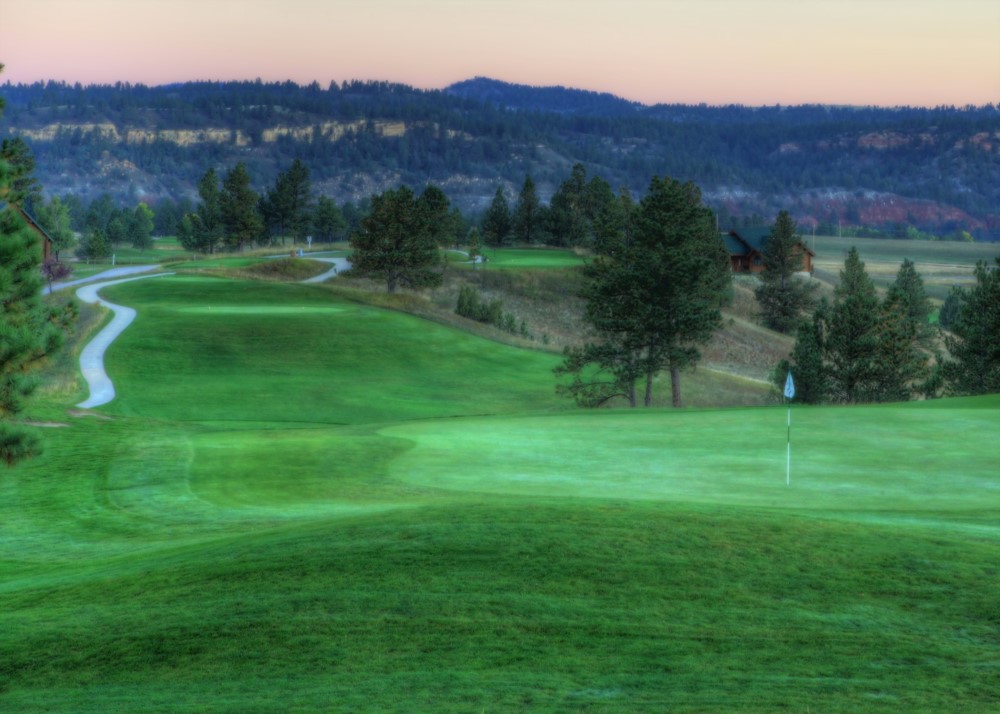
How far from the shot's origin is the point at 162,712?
301 inches

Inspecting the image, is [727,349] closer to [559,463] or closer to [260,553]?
[559,463]

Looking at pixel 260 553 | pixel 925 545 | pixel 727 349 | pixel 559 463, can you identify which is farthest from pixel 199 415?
pixel 727 349

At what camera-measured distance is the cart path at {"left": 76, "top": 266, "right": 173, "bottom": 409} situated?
139 feet

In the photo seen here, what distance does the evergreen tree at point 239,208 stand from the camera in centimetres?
10794

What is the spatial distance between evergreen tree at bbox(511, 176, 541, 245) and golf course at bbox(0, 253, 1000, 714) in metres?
111

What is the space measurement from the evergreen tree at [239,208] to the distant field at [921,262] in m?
72.5

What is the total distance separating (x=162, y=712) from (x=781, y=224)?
333 ft

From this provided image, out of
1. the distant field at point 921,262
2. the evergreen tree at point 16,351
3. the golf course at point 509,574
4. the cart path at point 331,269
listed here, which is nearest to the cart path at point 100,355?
the golf course at point 509,574

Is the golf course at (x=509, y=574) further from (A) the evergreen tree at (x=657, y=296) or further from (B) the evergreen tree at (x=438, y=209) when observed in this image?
(B) the evergreen tree at (x=438, y=209)

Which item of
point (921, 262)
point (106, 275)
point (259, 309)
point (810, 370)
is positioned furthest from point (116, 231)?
point (921, 262)

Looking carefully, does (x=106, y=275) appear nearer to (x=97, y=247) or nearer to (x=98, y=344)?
(x=97, y=247)

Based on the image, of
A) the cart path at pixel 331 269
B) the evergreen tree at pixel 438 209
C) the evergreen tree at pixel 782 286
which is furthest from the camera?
the evergreen tree at pixel 782 286

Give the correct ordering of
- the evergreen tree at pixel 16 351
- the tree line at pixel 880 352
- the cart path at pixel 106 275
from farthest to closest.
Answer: the cart path at pixel 106 275
the tree line at pixel 880 352
the evergreen tree at pixel 16 351

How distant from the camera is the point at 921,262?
184m
